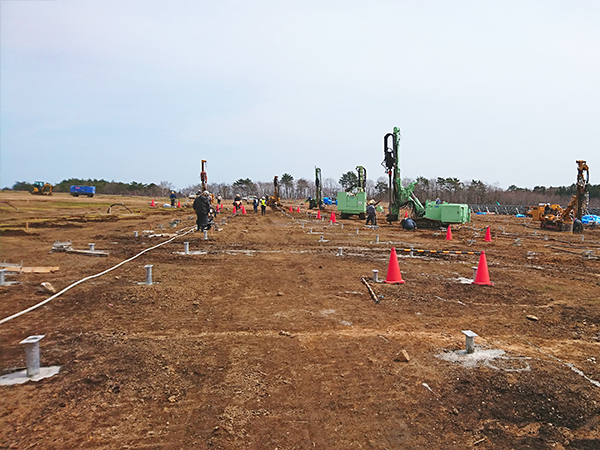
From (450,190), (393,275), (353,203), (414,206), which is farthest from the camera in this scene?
(450,190)

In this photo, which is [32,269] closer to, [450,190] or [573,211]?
[573,211]

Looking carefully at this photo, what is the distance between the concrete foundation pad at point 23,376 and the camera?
392 centimetres

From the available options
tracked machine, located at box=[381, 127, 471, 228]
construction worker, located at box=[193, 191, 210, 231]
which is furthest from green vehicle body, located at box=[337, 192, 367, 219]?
construction worker, located at box=[193, 191, 210, 231]

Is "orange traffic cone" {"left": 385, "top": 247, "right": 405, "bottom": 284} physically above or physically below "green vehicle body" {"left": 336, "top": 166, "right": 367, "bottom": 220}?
below

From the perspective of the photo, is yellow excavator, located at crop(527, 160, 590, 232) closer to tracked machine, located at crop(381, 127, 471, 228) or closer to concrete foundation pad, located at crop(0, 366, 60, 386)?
tracked machine, located at crop(381, 127, 471, 228)

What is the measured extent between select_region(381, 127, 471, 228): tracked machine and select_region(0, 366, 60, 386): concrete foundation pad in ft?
71.3

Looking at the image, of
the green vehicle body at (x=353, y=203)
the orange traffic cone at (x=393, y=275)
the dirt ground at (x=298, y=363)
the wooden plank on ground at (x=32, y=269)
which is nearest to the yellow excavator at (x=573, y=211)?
the green vehicle body at (x=353, y=203)

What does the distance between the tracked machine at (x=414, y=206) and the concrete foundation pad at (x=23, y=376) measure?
71.3ft

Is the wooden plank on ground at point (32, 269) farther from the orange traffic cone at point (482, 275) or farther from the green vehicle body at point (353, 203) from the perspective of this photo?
the green vehicle body at point (353, 203)

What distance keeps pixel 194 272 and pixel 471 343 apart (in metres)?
6.72

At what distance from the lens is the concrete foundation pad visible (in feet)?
12.9

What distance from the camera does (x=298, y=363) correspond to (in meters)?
4.59

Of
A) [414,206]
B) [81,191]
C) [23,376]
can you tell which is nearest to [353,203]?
[414,206]

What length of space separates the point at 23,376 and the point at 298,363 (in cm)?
281
